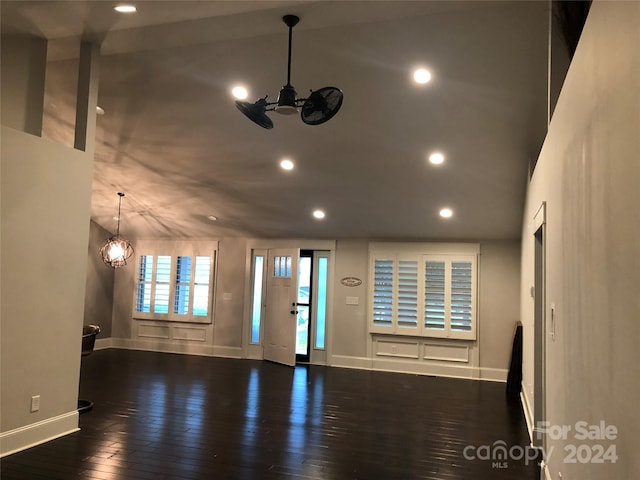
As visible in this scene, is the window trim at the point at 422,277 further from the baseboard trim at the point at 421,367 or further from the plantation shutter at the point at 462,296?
the baseboard trim at the point at 421,367

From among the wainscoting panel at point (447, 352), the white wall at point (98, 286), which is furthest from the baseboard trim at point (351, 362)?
the white wall at point (98, 286)

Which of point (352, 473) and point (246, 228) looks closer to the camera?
point (352, 473)

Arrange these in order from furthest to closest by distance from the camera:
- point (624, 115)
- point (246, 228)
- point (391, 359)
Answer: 1. point (246, 228)
2. point (391, 359)
3. point (624, 115)

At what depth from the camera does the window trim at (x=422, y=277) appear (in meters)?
7.50

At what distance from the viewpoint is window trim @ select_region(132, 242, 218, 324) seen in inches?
354

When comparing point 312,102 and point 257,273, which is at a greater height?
point 312,102

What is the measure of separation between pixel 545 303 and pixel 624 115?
2.38 metres

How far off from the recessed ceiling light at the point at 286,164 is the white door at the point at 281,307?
245 centimetres

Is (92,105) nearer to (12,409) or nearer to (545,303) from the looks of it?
(12,409)

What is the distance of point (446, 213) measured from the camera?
6.82 meters

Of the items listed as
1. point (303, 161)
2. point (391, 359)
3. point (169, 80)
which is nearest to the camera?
point (169, 80)

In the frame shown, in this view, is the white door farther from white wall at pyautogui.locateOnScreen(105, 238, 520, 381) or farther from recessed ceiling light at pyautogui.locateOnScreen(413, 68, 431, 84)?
recessed ceiling light at pyautogui.locateOnScreen(413, 68, 431, 84)

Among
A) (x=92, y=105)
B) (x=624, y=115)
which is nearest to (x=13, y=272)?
(x=92, y=105)

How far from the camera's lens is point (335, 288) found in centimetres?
826
